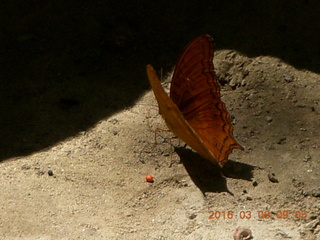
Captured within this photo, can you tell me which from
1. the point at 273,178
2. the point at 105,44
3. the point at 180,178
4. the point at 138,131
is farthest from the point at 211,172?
the point at 105,44

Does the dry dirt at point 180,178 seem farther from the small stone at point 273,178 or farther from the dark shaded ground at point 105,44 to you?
the dark shaded ground at point 105,44

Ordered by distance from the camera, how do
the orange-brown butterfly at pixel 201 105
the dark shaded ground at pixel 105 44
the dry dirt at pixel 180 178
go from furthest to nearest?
the dark shaded ground at pixel 105 44, the orange-brown butterfly at pixel 201 105, the dry dirt at pixel 180 178

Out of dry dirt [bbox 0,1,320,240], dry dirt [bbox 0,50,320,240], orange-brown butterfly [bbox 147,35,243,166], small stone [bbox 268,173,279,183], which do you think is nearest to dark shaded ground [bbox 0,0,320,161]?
dry dirt [bbox 0,1,320,240]

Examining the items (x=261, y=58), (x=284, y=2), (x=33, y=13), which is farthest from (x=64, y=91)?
(x=284, y=2)

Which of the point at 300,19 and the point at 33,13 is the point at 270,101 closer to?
the point at 300,19
